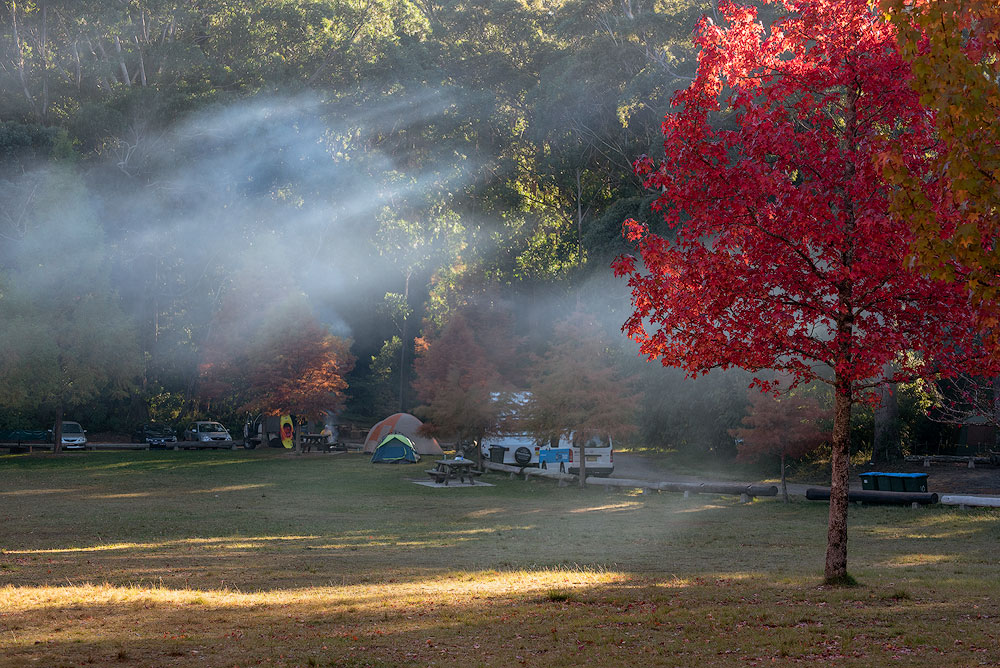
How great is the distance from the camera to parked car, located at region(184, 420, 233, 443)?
178ft

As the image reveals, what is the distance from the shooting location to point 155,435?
53.9 m

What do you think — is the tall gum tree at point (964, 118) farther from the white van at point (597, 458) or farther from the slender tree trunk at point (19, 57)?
the slender tree trunk at point (19, 57)

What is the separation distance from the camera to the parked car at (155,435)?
53500mm

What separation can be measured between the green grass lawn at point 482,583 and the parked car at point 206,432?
1050 inches

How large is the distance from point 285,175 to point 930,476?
124ft

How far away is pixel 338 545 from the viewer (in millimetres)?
17406

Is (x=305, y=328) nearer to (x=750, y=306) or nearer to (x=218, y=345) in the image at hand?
(x=218, y=345)

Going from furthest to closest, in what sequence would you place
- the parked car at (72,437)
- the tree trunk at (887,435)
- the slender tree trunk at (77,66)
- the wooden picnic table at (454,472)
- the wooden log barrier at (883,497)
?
the slender tree trunk at (77,66), the parked car at (72,437), the tree trunk at (887,435), the wooden picnic table at (454,472), the wooden log barrier at (883,497)

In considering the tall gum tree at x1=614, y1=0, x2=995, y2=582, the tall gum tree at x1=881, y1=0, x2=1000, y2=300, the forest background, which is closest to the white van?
the forest background

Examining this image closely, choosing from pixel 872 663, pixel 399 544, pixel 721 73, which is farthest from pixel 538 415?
pixel 872 663

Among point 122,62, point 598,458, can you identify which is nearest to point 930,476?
point 598,458

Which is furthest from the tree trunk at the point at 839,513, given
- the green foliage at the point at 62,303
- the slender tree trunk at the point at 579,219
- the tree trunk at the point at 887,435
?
the slender tree trunk at the point at 579,219

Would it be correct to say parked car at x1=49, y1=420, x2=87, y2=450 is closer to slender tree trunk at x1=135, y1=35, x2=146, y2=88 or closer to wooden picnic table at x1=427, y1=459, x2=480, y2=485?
slender tree trunk at x1=135, y1=35, x2=146, y2=88

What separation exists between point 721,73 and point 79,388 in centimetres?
4031
